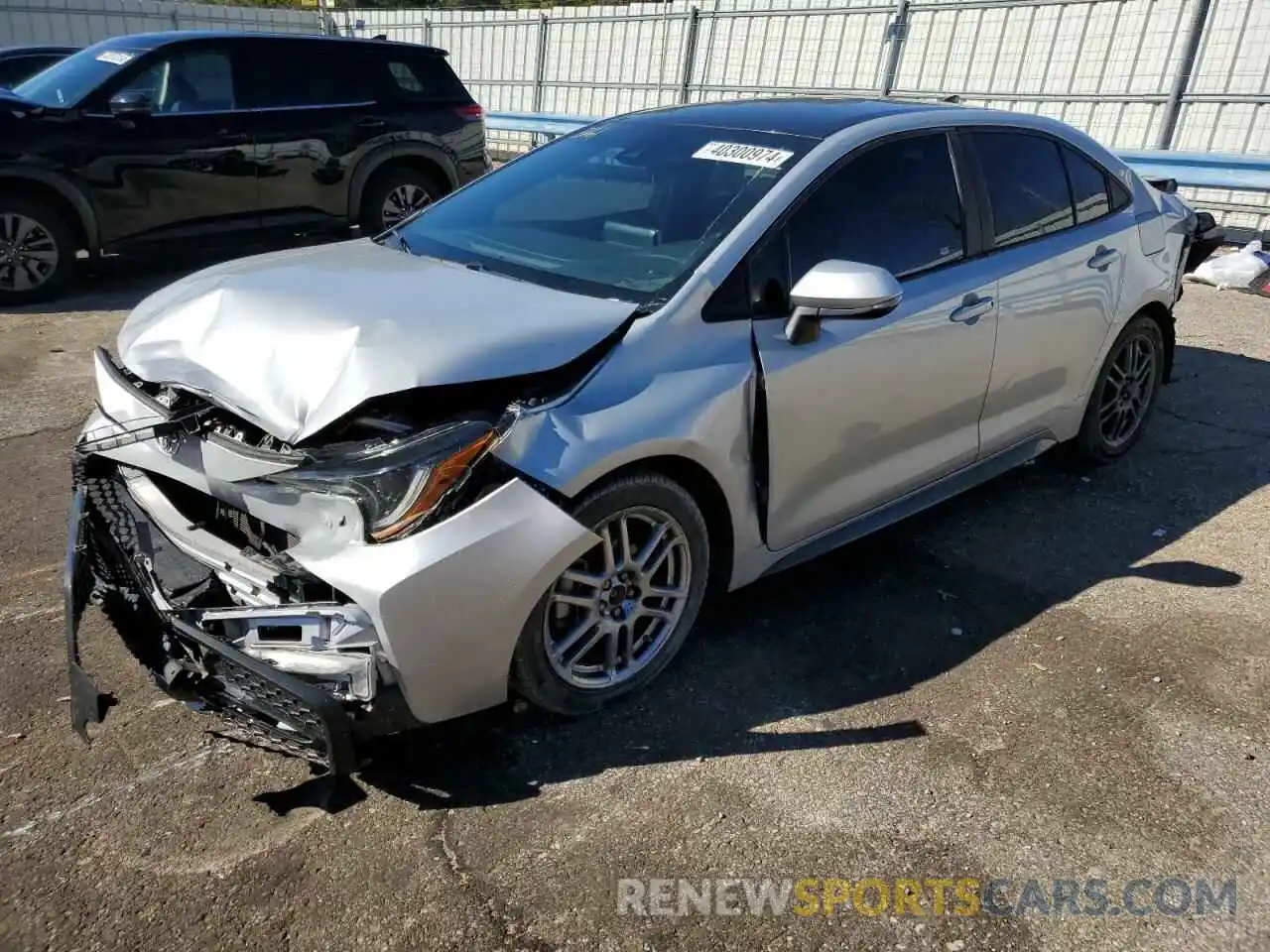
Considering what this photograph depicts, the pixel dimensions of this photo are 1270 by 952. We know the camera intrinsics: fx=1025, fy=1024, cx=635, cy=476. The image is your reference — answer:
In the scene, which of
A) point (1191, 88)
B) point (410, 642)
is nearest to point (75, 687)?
point (410, 642)

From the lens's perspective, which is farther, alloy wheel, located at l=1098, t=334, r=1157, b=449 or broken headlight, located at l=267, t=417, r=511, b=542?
alloy wheel, located at l=1098, t=334, r=1157, b=449

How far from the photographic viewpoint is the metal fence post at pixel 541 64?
16.7 meters

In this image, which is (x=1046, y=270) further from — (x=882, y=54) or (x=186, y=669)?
(x=882, y=54)

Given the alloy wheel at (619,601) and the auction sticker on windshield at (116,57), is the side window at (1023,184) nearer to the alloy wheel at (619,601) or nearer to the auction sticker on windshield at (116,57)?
the alloy wheel at (619,601)

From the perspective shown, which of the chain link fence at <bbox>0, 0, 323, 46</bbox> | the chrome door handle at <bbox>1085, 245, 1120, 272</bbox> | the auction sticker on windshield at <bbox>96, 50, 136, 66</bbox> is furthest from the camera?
the chain link fence at <bbox>0, 0, 323, 46</bbox>

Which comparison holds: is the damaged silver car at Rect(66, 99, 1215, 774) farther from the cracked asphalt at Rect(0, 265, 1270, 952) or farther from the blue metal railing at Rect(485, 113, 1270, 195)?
the blue metal railing at Rect(485, 113, 1270, 195)

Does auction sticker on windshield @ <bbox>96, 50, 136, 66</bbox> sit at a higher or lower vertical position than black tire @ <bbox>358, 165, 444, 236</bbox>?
higher

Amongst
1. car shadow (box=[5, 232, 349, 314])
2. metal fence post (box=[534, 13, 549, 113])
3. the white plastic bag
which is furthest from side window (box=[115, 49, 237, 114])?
metal fence post (box=[534, 13, 549, 113])

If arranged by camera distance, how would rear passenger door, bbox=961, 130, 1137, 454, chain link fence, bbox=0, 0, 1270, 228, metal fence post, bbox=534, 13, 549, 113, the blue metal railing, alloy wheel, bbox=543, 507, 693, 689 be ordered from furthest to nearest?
metal fence post, bbox=534, 13, 549, 113
chain link fence, bbox=0, 0, 1270, 228
the blue metal railing
rear passenger door, bbox=961, 130, 1137, 454
alloy wheel, bbox=543, 507, 693, 689

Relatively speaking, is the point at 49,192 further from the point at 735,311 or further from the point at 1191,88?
the point at 1191,88

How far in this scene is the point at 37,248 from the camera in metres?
7.47

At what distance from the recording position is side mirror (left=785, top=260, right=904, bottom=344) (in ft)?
9.96

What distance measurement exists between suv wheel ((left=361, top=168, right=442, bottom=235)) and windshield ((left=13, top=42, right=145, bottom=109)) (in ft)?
6.69

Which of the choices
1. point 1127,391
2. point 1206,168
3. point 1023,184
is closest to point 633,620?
point 1023,184
